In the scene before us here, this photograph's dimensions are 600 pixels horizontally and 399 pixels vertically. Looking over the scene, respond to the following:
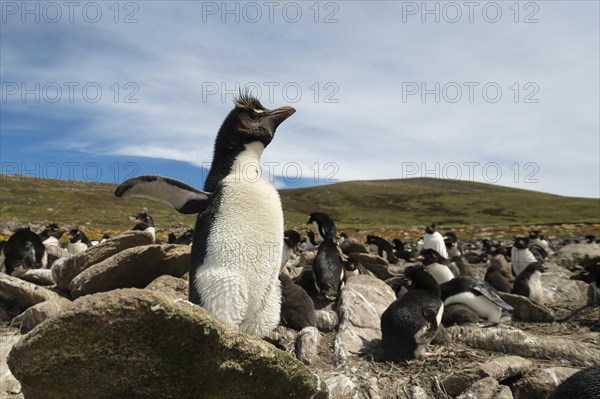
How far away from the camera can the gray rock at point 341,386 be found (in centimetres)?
486

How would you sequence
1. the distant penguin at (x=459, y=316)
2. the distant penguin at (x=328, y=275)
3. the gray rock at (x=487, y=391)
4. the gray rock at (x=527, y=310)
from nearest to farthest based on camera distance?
the gray rock at (x=487, y=391) < the distant penguin at (x=459, y=316) < the gray rock at (x=527, y=310) < the distant penguin at (x=328, y=275)

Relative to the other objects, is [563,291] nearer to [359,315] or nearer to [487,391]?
[359,315]

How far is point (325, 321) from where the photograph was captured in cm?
725

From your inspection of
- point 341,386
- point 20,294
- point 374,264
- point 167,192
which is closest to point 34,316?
point 20,294

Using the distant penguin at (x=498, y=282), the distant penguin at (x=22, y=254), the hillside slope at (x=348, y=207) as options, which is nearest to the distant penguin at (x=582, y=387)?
the distant penguin at (x=498, y=282)

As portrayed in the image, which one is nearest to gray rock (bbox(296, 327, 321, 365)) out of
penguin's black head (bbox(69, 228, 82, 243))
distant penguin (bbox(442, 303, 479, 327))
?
distant penguin (bbox(442, 303, 479, 327))

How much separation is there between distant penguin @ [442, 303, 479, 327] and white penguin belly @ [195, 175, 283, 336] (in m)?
4.42

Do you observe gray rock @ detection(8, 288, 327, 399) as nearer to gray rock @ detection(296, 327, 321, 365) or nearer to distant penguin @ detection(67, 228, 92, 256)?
gray rock @ detection(296, 327, 321, 365)

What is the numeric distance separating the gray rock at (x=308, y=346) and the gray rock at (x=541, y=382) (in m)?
2.37

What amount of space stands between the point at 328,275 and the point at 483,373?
13.0 ft

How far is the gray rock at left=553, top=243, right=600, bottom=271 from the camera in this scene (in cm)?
1914

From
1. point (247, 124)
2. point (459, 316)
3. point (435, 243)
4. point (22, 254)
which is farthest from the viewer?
point (435, 243)

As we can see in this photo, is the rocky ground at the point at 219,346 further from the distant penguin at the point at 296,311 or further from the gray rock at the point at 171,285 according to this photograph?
the distant penguin at the point at 296,311

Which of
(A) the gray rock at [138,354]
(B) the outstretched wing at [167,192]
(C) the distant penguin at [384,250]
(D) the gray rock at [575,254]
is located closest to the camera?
(A) the gray rock at [138,354]
